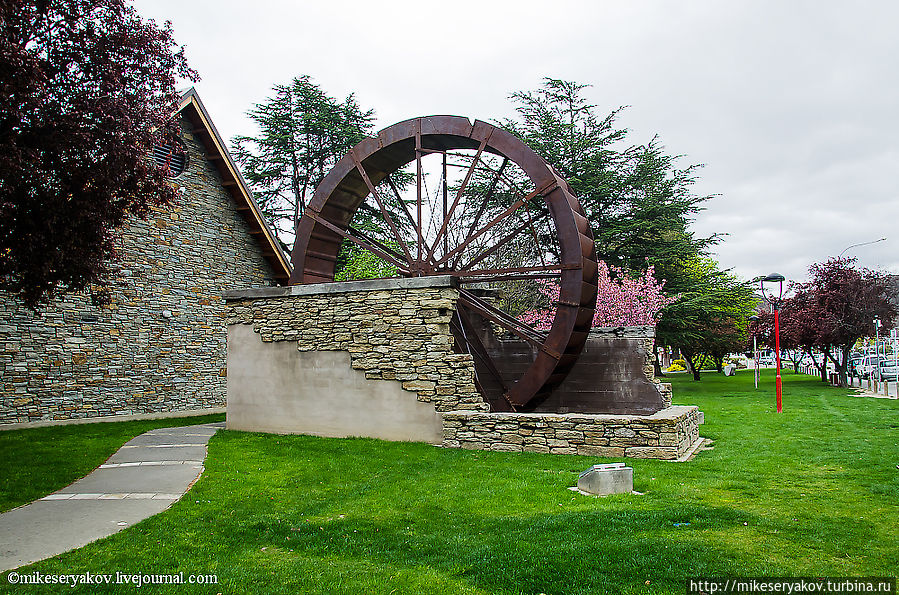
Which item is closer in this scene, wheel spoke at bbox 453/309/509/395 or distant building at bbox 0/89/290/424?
wheel spoke at bbox 453/309/509/395

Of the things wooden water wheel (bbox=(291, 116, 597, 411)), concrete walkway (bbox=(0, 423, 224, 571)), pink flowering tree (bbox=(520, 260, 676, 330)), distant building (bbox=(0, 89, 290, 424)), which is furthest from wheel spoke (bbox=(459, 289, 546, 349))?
pink flowering tree (bbox=(520, 260, 676, 330))

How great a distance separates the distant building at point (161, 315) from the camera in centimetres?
1215

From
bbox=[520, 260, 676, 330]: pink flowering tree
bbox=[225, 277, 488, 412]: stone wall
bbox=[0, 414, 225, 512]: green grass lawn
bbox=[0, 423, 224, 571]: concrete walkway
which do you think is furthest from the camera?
bbox=[520, 260, 676, 330]: pink flowering tree

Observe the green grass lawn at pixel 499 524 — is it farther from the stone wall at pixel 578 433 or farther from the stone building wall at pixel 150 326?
the stone building wall at pixel 150 326

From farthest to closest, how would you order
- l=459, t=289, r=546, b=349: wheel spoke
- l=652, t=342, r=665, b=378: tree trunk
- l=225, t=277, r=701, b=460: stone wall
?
l=652, t=342, r=665, b=378: tree trunk, l=459, t=289, r=546, b=349: wheel spoke, l=225, t=277, r=701, b=460: stone wall

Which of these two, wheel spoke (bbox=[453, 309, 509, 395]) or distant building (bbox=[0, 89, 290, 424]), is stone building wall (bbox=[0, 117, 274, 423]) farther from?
wheel spoke (bbox=[453, 309, 509, 395])

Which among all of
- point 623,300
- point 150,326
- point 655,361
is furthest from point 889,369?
point 150,326

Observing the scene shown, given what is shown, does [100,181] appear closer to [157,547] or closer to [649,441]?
[157,547]

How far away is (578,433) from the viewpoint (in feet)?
27.7

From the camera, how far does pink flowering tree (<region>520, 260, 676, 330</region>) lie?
835 inches

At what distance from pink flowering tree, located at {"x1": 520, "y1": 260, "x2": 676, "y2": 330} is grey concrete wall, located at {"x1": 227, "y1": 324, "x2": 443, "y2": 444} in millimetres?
11016

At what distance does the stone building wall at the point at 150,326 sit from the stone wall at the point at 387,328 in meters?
3.73

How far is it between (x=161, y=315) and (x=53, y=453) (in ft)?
19.6

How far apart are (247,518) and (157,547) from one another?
35.5 inches
